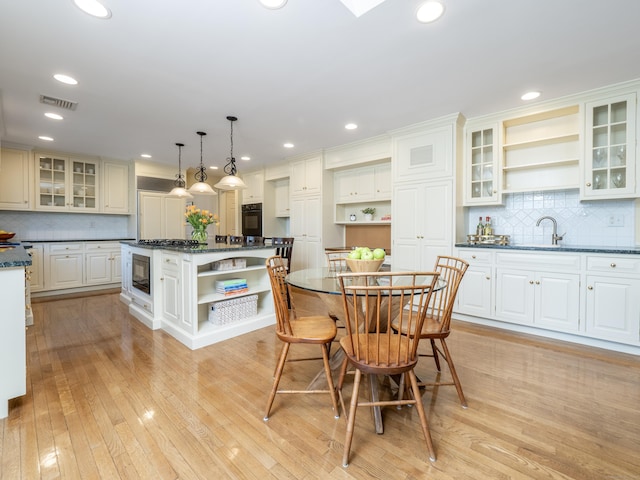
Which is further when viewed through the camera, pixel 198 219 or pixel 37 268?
pixel 37 268

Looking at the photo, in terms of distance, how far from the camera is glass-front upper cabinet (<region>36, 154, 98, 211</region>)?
489 centimetres

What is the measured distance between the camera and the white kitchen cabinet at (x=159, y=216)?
18.3 feet

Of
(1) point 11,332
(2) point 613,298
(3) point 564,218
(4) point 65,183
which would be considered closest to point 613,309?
(2) point 613,298

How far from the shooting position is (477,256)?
3.32 meters

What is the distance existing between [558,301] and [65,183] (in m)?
7.31

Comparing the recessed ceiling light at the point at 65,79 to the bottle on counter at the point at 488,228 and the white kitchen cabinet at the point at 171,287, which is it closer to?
the white kitchen cabinet at the point at 171,287

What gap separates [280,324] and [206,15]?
198cm

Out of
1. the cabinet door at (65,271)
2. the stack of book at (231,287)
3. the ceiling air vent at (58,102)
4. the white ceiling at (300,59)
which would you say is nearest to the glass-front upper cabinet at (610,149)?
the white ceiling at (300,59)

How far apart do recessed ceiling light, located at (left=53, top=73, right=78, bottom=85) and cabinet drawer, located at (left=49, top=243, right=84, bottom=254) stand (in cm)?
327

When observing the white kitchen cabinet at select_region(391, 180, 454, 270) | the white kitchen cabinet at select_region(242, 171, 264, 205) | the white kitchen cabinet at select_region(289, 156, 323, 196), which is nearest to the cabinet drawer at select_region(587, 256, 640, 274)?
the white kitchen cabinet at select_region(391, 180, 454, 270)

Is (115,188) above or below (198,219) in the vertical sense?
above

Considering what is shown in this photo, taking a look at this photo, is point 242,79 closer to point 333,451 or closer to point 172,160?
point 333,451

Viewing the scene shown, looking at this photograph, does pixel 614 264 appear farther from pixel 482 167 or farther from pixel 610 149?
pixel 482 167

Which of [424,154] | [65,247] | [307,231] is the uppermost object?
[424,154]
